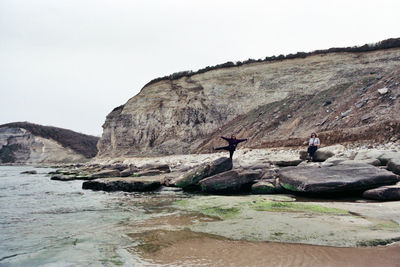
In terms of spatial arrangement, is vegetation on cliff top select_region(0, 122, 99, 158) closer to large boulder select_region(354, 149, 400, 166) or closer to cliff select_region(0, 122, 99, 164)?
cliff select_region(0, 122, 99, 164)

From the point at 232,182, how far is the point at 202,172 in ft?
5.10

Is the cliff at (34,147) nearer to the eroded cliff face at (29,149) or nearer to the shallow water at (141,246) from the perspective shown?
the eroded cliff face at (29,149)

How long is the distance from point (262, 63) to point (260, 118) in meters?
10.4

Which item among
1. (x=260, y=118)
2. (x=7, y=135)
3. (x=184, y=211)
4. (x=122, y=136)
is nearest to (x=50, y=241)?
(x=184, y=211)

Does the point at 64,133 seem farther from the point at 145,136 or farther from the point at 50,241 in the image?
the point at 50,241

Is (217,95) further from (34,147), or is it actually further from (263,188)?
(34,147)

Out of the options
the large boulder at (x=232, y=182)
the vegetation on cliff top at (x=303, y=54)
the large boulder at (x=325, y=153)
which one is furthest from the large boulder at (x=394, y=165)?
the vegetation on cliff top at (x=303, y=54)

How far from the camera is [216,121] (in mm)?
33469

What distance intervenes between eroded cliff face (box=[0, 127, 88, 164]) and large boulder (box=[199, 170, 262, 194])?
6900 centimetres

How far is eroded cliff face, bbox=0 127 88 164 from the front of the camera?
72919 mm

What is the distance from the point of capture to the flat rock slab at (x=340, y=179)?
6.93 metres

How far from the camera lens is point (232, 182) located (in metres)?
9.45

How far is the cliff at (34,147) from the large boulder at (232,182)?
224ft

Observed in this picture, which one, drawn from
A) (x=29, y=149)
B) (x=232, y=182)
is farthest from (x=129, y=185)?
(x=29, y=149)
